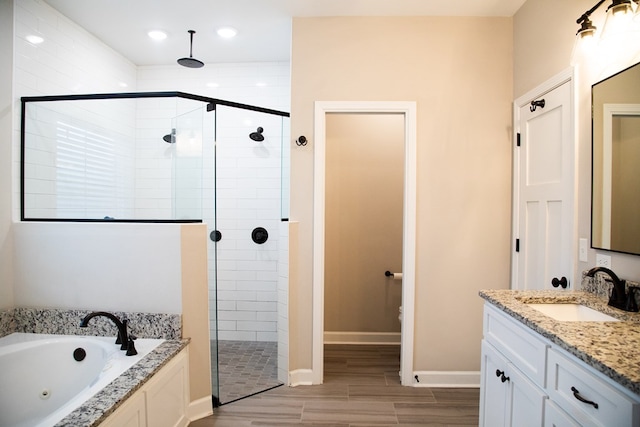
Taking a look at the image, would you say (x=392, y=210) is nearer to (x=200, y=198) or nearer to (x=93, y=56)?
(x=200, y=198)

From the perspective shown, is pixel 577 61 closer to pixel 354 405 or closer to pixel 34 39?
pixel 354 405

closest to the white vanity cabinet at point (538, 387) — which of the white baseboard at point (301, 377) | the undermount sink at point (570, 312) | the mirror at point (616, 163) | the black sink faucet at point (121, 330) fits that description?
the undermount sink at point (570, 312)

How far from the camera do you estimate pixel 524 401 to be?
1353 mm

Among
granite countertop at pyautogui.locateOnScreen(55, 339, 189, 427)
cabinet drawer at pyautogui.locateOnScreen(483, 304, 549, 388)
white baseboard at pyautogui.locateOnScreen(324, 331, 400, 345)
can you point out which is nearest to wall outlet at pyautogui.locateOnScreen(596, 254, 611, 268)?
cabinet drawer at pyautogui.locateOnScreen(483, 304, 549, 388)

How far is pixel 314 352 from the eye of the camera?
8.45 feet

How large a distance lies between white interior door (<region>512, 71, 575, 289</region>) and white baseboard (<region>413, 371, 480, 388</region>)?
32.7 inches

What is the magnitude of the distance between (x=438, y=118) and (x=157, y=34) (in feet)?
8.41

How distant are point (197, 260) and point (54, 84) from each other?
6.21ft

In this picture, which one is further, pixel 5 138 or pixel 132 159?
pixel 132 159

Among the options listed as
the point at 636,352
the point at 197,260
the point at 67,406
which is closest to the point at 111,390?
the point at 67,406

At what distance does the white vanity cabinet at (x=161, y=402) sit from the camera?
1482 millimetres

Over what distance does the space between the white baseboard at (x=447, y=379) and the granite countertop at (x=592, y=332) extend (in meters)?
1.24

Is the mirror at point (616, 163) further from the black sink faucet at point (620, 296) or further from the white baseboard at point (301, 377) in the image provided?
the white baseboard at point (301, 377)

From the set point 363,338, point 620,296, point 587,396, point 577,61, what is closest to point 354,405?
point 363,338
